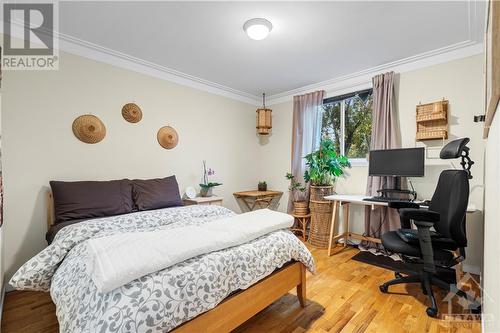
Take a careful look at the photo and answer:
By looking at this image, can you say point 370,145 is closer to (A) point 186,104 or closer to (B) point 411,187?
(B) point 411,187

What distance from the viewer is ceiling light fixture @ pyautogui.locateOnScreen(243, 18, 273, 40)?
7.23ft

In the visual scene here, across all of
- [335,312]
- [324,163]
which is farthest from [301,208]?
[335,312]

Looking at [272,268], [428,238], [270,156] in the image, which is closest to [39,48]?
[272,268]

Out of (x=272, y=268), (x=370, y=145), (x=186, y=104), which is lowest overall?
(x=272, y=268)

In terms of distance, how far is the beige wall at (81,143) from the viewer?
2246 millimetres

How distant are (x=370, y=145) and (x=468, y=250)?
1.56 meters

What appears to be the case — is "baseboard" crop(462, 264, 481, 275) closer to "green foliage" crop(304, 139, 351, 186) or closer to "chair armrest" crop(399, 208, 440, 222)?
"chair armrest" crop(399, 208, 440, 222)

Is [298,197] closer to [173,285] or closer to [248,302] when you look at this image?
[248,302]

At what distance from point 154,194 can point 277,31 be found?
7.28ft

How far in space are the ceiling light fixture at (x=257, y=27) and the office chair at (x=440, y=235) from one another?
195 centimetres

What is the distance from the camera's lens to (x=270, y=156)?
4.60 meters

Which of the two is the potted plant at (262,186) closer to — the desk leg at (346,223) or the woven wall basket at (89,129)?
the desk leg at (346,223)

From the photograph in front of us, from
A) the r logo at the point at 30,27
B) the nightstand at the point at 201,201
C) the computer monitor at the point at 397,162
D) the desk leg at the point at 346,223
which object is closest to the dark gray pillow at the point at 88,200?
the nightstand at the point at 201,201

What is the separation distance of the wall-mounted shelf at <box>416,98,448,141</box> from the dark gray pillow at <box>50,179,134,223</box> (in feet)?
11.3
